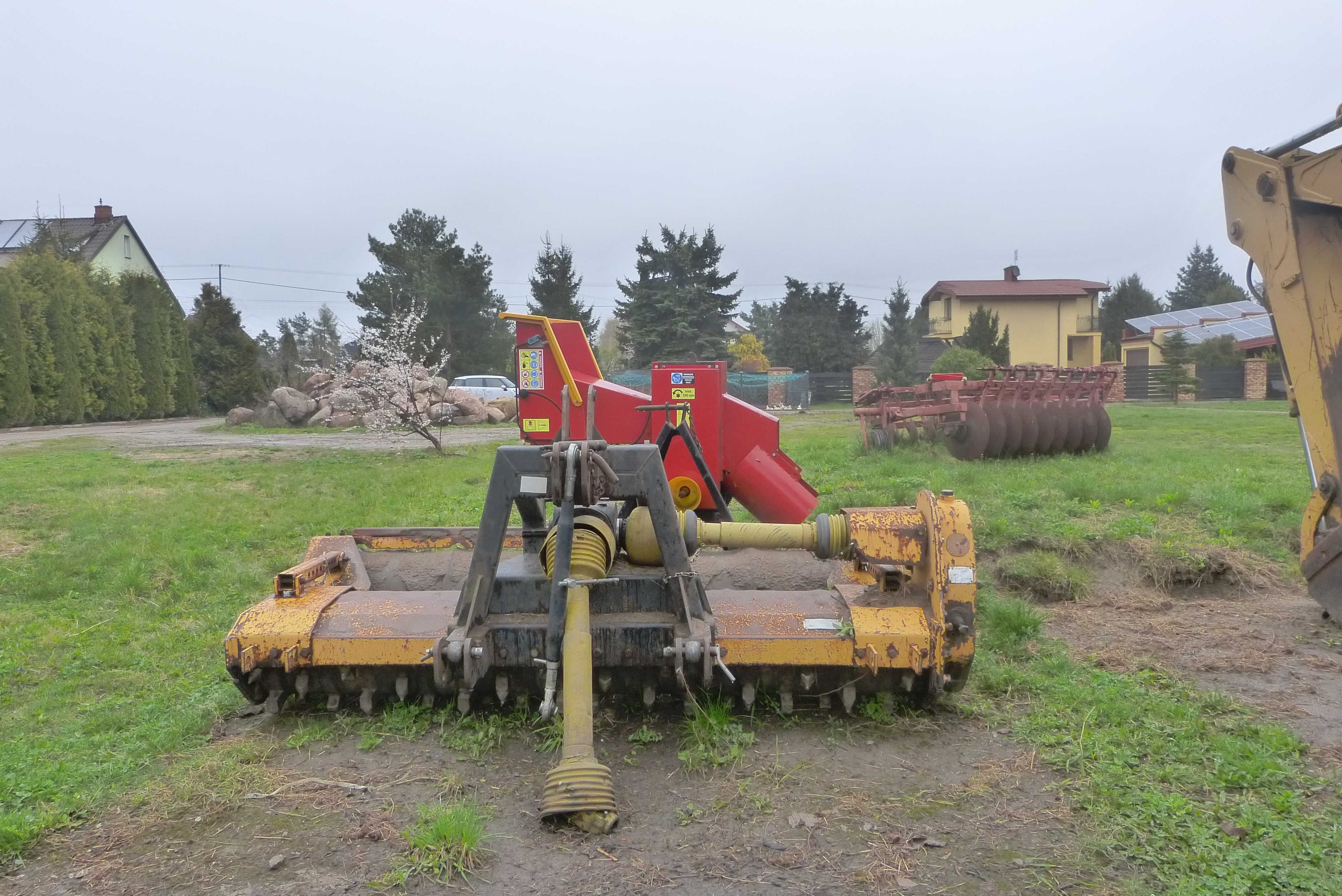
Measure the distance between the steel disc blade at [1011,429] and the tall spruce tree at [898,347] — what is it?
19.4 metres

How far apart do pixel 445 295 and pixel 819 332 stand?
15882 millimetres

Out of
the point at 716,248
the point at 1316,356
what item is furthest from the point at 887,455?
the point at 716,248

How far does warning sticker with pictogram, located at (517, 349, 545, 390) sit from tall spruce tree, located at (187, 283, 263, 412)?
28.5 meters

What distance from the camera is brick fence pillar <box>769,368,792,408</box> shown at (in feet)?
114

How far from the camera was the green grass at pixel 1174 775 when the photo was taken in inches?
110

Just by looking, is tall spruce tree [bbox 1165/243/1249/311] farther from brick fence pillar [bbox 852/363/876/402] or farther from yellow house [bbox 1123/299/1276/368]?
brick fence pillar [bbox 852/363/876/402]

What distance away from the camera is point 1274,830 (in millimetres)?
2961

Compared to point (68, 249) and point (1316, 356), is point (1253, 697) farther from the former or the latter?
point (68, 249)

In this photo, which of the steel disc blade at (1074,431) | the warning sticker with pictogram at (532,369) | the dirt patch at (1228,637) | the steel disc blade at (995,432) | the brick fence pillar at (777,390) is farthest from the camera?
the brick fence pillar at (777,390)

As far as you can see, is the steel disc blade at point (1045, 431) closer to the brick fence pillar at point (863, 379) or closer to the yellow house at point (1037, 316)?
the brick fence pillar at point (863, 379)

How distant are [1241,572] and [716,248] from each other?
3241 cm

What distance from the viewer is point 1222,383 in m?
34.6

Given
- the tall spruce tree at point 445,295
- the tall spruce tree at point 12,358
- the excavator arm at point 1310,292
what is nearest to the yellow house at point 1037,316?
the tall spruce tree at point 445,295

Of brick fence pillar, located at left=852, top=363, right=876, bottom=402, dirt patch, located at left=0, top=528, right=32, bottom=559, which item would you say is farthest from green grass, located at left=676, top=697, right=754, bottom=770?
brick fence pillar, located at left=852, top=363, right=876, bottom=402
